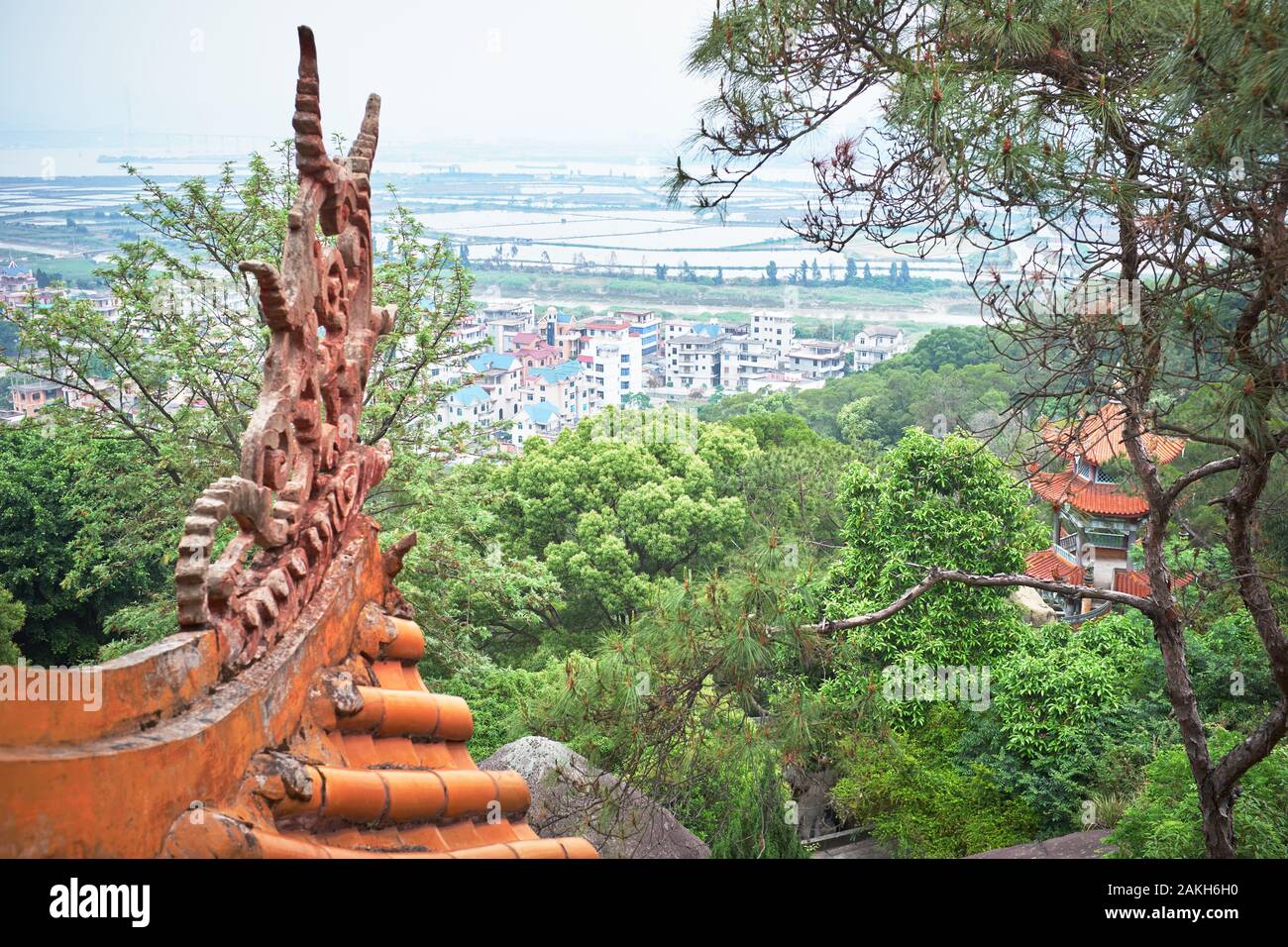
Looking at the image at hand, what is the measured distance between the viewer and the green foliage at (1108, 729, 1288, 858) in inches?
252

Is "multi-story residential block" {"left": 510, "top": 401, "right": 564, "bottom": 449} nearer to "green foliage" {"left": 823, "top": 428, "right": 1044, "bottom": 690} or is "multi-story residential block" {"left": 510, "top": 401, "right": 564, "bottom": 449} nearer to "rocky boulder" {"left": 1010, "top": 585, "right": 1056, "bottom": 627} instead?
"rocky boulder" {"left": 1010, "top": 585, "right": 1056, "bottom": 627}

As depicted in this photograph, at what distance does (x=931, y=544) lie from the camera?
40.0 ft

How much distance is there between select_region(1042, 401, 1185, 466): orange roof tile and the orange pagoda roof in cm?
248

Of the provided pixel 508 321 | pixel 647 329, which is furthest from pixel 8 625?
pixel 647 329

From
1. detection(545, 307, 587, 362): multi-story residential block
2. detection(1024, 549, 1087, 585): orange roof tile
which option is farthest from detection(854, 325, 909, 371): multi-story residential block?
detection(1024, 549, 1087, 585): orange roof tile

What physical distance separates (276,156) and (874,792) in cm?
884

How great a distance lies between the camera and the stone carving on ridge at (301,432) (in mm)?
2119

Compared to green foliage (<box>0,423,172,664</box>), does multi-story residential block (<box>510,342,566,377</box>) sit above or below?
above

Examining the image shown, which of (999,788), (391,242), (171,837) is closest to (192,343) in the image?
(391,242)

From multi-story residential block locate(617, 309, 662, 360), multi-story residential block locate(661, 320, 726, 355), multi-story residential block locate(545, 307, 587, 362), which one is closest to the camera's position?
multi-story residential block locate(545, 307, 587, 362)

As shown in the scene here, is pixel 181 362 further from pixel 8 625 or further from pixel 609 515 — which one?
pixel 609 515

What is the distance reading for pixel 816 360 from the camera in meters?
54.6

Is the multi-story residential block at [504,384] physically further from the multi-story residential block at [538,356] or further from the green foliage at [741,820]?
the green foliage at [741,820]

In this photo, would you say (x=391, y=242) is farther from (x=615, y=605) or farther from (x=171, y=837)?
(x=171, y=837)
